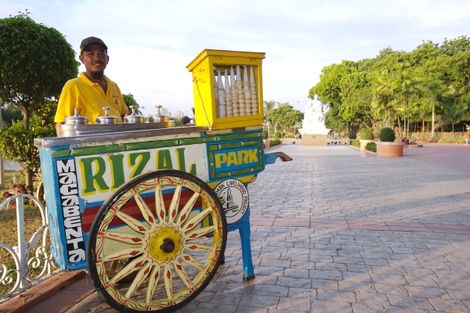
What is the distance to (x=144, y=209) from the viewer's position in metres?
2.30

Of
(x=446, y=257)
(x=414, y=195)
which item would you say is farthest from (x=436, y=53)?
(x=446, y=257)

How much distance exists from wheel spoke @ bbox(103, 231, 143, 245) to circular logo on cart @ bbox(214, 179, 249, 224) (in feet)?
2.50

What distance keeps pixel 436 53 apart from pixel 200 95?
42624 millimetres

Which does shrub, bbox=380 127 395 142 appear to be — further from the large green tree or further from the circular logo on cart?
the circular logo on cart

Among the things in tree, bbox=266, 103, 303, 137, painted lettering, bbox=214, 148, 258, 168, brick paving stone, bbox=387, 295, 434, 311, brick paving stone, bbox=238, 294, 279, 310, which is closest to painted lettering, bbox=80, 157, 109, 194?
painted lettering, bbox=214, 148, 258, 168

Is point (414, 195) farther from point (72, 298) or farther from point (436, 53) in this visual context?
point (436, 53)

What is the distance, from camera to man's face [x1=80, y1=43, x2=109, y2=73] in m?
2.86

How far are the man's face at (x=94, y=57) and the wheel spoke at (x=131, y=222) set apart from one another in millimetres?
1396

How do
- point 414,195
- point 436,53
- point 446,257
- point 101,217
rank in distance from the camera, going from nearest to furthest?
point 101,217 → point 446,257 → point 414,195 → point 436,53

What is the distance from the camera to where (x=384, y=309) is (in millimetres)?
2664

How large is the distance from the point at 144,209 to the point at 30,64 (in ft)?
15.2

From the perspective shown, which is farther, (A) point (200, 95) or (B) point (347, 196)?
(B) point (347, 196)

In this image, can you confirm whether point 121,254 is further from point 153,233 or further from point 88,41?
point 88,41

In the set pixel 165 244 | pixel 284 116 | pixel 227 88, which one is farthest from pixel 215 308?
pixel 284 116
